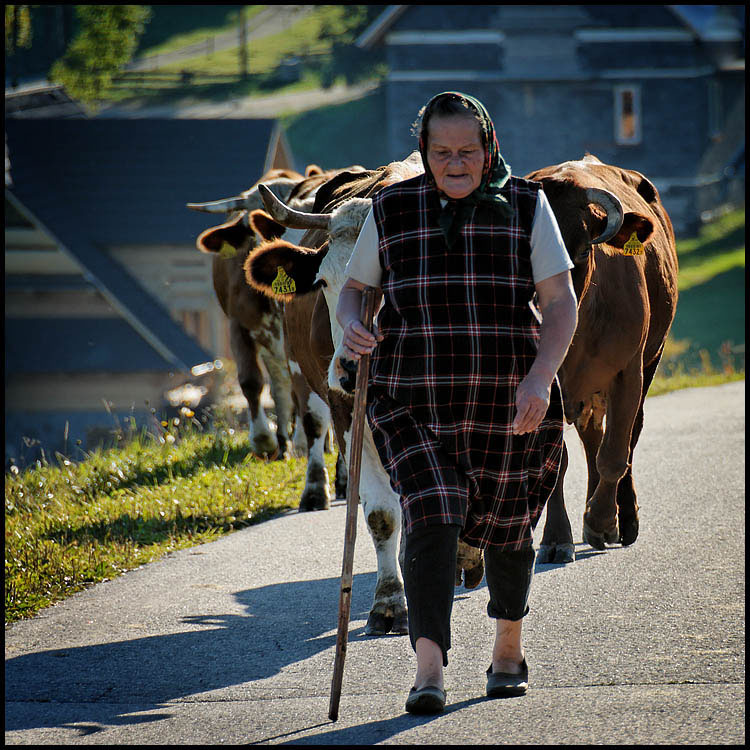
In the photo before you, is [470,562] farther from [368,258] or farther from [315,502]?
[315,502]

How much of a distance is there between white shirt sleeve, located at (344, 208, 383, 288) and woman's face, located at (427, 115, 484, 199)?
296 mm

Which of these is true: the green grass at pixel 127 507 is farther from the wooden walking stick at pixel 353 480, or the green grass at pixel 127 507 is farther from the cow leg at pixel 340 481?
the wooden walking stick at pixel 353 480

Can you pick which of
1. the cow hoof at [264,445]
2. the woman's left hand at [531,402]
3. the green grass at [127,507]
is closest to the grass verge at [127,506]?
the green grass at [127,507]

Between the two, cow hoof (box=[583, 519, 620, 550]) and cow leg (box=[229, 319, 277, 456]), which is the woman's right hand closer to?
cow hoof (box=[583, 519, 620, 550])

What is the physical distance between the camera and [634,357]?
676cm

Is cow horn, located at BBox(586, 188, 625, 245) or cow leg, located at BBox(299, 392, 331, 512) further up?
cow horn, located at BBox(586, 188, 625, 245)

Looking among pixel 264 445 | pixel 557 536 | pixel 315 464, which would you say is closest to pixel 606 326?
pixel 557 536

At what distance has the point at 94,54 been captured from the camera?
64.9 meters

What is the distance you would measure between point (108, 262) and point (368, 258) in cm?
2853

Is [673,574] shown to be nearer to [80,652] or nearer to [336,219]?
[336,219]

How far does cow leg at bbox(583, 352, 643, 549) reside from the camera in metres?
6.68

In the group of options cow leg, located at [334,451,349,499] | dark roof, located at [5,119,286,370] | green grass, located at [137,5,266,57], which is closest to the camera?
cow leg, located at [334,451,349,499]

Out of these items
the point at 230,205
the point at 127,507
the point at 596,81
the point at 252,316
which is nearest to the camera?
the point at 127,507

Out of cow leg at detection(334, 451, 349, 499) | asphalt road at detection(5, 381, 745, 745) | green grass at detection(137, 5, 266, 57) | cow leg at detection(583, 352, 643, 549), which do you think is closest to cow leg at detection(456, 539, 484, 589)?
asphalt road at detection(5, 381, 745, 745)
